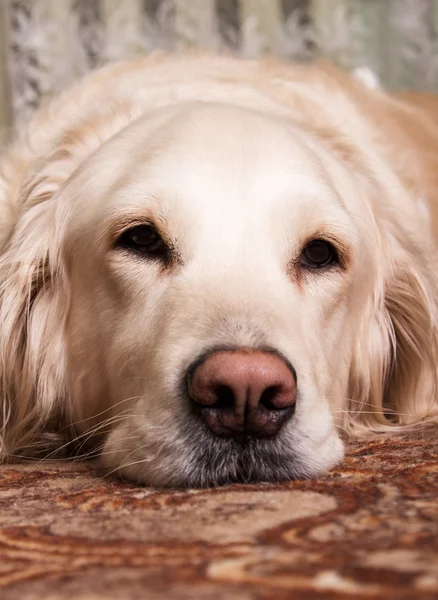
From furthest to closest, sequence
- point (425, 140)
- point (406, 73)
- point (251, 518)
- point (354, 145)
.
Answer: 1. point (406, 73)
2. point (425, 140)
3. point (354, 145)
4. point (251, 518)

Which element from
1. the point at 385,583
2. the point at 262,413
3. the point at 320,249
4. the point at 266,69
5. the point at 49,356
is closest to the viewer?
the point at 385,583

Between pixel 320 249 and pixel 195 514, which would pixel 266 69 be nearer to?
pixel 320 249

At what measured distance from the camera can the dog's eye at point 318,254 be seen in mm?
1655

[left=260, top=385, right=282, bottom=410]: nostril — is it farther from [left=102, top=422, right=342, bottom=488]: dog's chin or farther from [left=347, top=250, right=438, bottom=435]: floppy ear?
[left=347, top=250, right=438, bottom=435]: floppy ear

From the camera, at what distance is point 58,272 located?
185 centimetres

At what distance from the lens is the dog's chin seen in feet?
4.29

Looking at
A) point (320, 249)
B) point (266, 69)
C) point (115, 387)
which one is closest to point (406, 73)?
point (266, 69)

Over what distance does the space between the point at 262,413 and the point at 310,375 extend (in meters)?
0.18

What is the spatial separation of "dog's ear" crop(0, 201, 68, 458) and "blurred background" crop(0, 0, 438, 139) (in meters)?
2.00

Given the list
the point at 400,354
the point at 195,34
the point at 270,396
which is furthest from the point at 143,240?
the point at 195,34

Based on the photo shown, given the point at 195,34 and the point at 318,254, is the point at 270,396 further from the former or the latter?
the point at 195,34

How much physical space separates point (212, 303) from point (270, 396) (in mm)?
223

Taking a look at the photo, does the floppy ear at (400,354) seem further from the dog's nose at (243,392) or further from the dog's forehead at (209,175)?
the dog's nose at (243,392)

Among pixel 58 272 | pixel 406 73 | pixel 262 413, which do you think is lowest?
pixel 262 413
